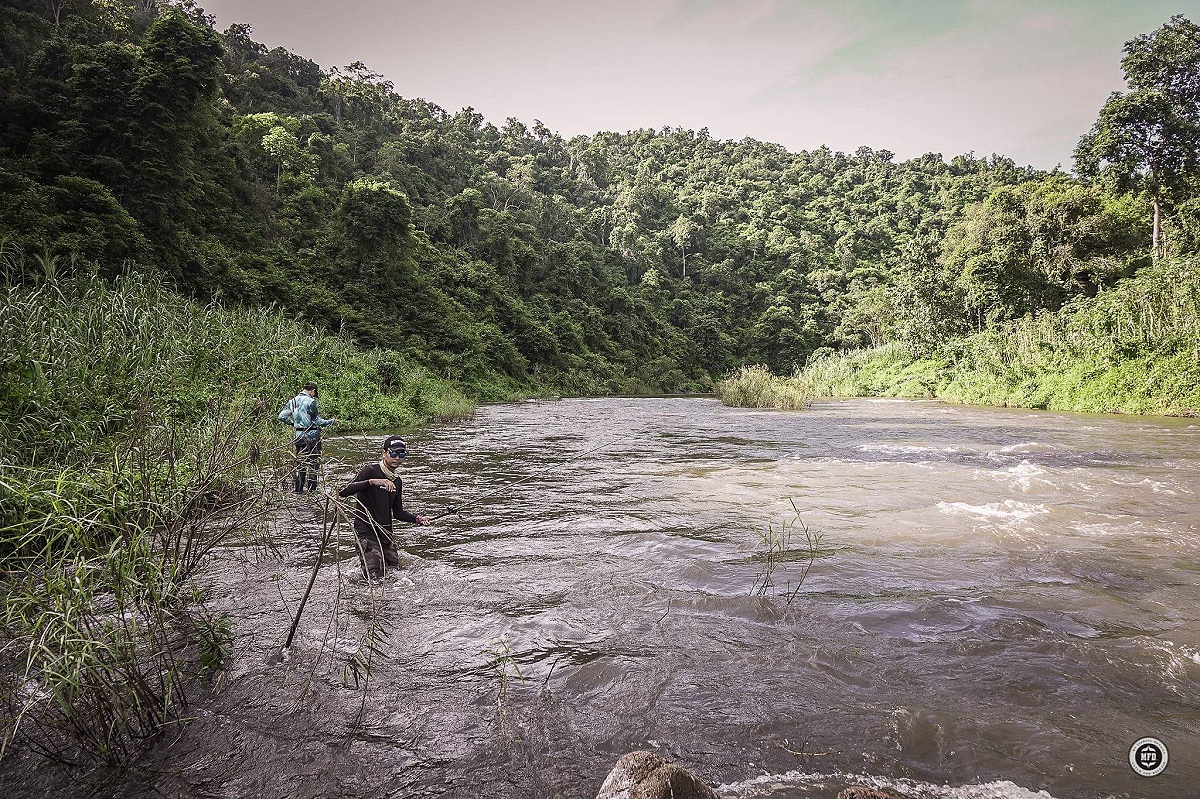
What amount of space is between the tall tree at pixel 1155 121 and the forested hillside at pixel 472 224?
1.21 m

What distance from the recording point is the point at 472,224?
156 feet

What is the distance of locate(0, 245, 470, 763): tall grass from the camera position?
110 inches

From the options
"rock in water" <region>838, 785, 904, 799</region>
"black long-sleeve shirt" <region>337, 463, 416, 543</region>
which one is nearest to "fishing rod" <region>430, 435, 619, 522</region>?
"black long-sleeve shirt" <region>337, 463, 416, 543</region>

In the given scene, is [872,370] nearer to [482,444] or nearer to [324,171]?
[482,444]

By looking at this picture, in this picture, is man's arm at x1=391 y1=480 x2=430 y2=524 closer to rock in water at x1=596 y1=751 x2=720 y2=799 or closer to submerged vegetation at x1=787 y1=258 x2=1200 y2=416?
rock in water at x1=596 y1=751 x2=720 y2=799

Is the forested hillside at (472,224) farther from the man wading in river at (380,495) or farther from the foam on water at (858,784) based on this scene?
the foam on water at (858,784)

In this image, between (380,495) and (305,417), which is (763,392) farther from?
(380,495)

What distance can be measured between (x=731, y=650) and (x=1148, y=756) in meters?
2.15

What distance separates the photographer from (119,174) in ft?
64.1

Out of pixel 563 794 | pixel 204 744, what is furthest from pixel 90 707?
pixel 563 794

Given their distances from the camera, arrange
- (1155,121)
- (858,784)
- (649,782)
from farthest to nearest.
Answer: (1155,121), (858,784), (649,782)

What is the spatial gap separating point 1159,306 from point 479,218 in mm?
41181

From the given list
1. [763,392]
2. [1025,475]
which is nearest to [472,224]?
[763,392]

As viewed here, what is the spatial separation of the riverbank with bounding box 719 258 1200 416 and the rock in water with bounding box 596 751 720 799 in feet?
70.0
